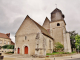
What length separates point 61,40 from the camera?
27.1 metres

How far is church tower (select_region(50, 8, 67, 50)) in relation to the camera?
27.5 m

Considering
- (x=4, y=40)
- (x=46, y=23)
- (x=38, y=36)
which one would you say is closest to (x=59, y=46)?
(x=38, y=36)

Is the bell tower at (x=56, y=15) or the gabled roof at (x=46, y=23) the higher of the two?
the bell tower at (x=56, y=15)

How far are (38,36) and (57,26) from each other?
12474 millimetres

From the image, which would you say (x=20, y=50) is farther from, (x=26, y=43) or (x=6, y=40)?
(x=6, y=40)

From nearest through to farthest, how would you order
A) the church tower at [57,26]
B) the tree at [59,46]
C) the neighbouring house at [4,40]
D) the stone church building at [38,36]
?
the stone church building at [38,36] < the tree at [59,46] < the church tower at [57,26] < the neighbouring house at [4,40]

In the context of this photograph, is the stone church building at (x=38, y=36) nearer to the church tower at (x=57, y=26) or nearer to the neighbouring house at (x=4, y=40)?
the church tower at (x=57, y=26)

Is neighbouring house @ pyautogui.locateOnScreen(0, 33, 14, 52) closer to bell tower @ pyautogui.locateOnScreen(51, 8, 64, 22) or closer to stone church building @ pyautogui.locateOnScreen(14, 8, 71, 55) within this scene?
stone church building @ pyautogui.locateOnScreen(14, 8, 71, 55)

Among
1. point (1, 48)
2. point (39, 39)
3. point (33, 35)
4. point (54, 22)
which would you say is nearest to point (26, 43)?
point (33, 35)

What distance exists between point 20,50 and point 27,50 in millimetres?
2245

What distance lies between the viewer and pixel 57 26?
94.5 ft

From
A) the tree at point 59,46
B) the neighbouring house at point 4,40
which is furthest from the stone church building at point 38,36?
the neighbouring house at point 4,40

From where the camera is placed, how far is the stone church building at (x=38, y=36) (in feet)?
61.0

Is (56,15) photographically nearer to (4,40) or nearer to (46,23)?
(46,23)
